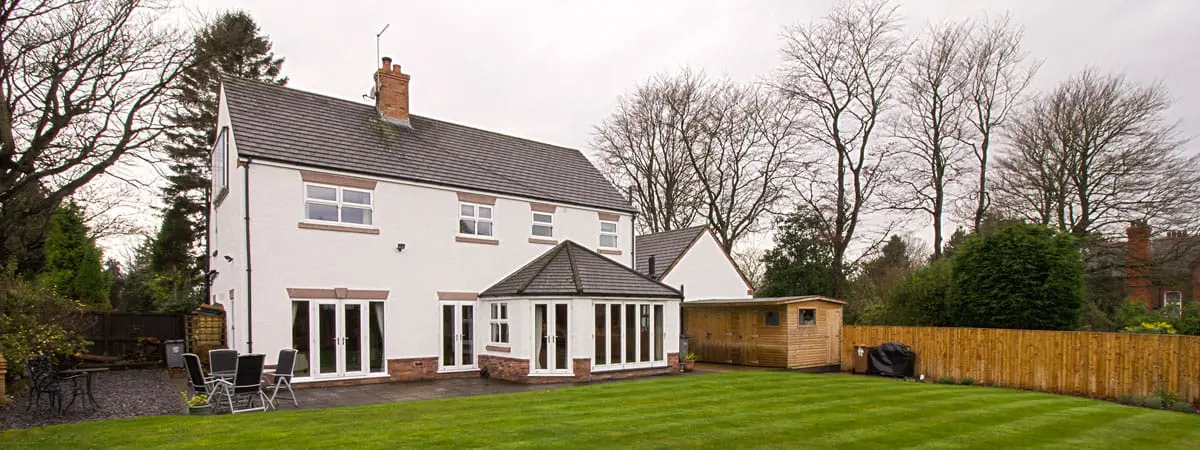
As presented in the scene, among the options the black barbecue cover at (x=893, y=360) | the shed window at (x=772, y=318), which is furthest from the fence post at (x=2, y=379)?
the black barbecue cover at (x=893, y=360)

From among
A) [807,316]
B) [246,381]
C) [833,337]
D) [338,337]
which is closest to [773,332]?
[807,316]

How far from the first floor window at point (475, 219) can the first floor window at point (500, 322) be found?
2.15 m

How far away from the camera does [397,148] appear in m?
17.2

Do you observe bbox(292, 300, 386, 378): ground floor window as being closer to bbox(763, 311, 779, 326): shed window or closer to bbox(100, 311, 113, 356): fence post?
bbox(100, 311, 113, 356): fence post

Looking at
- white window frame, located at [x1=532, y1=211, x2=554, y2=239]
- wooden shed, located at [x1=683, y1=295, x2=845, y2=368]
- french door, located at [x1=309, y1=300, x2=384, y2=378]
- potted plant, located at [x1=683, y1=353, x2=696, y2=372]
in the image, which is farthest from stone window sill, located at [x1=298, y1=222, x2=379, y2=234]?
wooden shed, located at [x1=683, y1=295, x2=845, y2=368]

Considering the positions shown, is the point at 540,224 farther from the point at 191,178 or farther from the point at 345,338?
the point at 191,178

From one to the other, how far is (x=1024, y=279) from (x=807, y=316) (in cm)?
593

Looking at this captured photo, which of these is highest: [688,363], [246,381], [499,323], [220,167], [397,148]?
[397,148]

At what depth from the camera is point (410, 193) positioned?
1642cm

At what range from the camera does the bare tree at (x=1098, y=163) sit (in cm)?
2345

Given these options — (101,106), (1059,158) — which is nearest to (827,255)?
(1059,158)

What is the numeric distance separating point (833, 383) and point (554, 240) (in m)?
8.78

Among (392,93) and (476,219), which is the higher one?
(392,93)

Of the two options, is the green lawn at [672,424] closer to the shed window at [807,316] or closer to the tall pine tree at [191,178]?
the shed window at [807,316]
